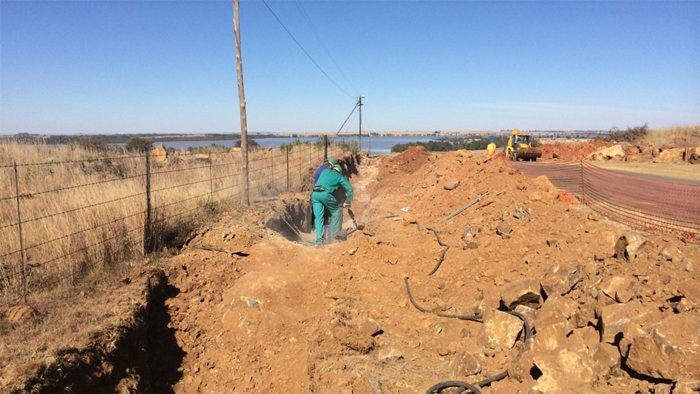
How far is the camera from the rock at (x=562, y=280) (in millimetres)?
4770

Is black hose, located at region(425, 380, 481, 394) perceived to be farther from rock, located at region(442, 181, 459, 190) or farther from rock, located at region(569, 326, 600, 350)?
rock, located at region(442, 181, 459, 190)

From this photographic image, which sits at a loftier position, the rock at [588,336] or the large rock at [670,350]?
the large rock at [670,350]

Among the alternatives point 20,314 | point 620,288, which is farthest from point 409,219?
point 20,314

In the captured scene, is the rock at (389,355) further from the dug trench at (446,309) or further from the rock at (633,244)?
the rock at (633,244)

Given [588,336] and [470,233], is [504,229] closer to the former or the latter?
[470,233]

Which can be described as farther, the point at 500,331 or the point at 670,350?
the point at 500,331

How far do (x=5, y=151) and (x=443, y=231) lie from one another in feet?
32.4

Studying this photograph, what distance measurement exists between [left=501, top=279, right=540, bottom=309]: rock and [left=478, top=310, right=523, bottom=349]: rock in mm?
300

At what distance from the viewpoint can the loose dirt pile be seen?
147 inches

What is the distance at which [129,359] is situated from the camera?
14.1ft

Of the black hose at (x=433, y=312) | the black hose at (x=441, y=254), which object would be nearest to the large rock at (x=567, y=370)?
the black hose at (x=433, y=312)

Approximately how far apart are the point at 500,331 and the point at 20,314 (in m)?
4.85

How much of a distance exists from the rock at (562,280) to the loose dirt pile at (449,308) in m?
0.02

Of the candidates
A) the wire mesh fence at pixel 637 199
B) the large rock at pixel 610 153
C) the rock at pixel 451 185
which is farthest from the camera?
the large rock at pixel 610 153
